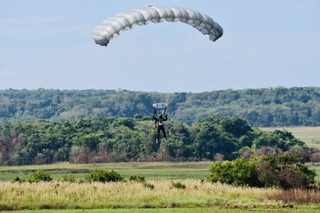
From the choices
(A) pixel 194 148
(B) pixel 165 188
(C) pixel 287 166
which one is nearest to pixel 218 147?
(A) pixel 194 148

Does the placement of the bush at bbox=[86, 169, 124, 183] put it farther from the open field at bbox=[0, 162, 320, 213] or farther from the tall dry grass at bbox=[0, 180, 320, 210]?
the tall dry grass at bbox=[0, 180, 320, 210]

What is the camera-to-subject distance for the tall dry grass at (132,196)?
36844mm

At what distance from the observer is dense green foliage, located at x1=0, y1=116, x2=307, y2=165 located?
358ft

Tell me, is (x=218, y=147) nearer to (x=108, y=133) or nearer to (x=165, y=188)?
(x=108, y=133)

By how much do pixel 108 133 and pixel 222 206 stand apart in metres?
82.9

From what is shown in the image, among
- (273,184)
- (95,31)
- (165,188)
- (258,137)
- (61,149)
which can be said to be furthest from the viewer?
(258,137)

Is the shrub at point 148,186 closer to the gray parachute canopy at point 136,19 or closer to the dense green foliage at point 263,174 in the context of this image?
the dense green foliage at point 263,174

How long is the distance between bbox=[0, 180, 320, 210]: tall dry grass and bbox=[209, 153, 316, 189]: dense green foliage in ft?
13.5

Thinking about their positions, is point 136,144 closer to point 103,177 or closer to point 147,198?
point 103,177

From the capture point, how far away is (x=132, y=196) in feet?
127

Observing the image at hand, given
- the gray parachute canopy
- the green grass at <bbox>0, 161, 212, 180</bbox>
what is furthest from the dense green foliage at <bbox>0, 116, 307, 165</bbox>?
the gray parachute canopy

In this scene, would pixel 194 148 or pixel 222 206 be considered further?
pixel 194 148

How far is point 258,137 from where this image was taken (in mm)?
116938

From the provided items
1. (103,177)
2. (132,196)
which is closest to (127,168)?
(103,177)
